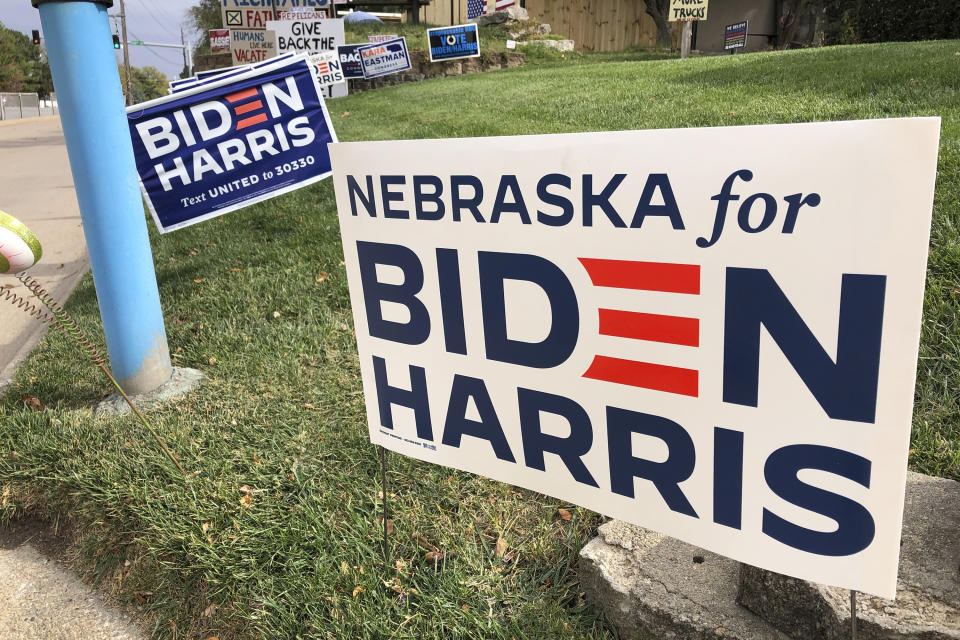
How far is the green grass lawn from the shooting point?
7.07ft

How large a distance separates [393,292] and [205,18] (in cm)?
5108

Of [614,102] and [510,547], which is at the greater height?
[614,102]

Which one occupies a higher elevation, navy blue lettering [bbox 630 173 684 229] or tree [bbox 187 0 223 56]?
tree [bbox 187 0 223 56]

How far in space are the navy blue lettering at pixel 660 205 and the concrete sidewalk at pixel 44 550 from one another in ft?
6.86

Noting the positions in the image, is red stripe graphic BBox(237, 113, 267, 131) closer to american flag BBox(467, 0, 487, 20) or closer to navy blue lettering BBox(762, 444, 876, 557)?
navy blue lettering BBox(762, 444, 876, 557)

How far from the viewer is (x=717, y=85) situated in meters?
8.42

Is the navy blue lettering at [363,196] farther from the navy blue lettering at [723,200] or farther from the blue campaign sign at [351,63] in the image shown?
the blue campaign sign at [351,63]

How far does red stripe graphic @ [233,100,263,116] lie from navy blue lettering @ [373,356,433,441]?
3.20 meters

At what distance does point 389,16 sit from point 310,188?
27.2m

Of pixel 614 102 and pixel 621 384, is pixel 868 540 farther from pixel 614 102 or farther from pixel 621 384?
pixel 614 102

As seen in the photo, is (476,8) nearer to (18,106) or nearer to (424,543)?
(424,543)

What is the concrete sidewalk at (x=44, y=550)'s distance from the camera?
7.84 ft

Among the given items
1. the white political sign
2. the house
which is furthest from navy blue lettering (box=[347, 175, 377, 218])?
the house

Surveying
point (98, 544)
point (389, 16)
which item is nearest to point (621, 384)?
point (98, 544)
